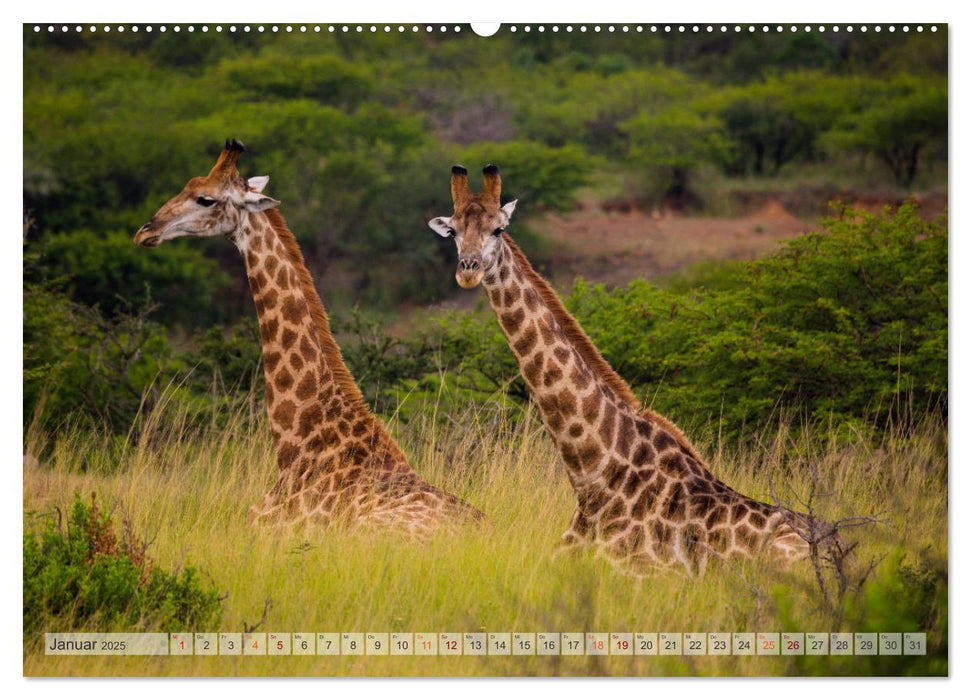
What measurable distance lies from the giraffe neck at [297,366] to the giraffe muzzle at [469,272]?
67.9 inches

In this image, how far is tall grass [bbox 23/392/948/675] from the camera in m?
6.11

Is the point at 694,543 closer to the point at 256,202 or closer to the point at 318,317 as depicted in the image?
the point at 318,317

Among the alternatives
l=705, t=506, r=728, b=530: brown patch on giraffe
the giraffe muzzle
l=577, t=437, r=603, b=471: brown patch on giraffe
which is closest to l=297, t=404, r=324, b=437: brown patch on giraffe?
l=577, t=437, r=603, b=471: brown patch on giraffe

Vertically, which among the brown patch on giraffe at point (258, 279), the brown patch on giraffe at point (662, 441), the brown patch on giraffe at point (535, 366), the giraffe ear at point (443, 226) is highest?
the giraffe ear at point (443, 226)

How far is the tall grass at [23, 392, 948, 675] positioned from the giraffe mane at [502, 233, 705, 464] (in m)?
0.65

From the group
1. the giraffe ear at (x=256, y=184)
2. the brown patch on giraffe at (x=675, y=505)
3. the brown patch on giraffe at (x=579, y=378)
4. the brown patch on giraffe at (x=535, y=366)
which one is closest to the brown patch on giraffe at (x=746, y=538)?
the brown patch on giraffe at (x=675, y=505)

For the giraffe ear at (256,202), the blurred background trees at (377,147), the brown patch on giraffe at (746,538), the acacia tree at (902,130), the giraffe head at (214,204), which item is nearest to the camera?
the brown patch on giraffe at (746,538)

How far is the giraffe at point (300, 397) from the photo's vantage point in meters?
7.45

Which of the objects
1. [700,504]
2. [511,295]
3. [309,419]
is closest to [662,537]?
[700,504]

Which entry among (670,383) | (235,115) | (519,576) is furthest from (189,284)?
(519,576)

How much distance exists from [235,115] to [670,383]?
903 cm

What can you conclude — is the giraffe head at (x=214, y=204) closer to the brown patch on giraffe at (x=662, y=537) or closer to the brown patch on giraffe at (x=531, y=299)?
the brown patch on giraffe at (x=531, y=299)

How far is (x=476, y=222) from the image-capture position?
656cm
